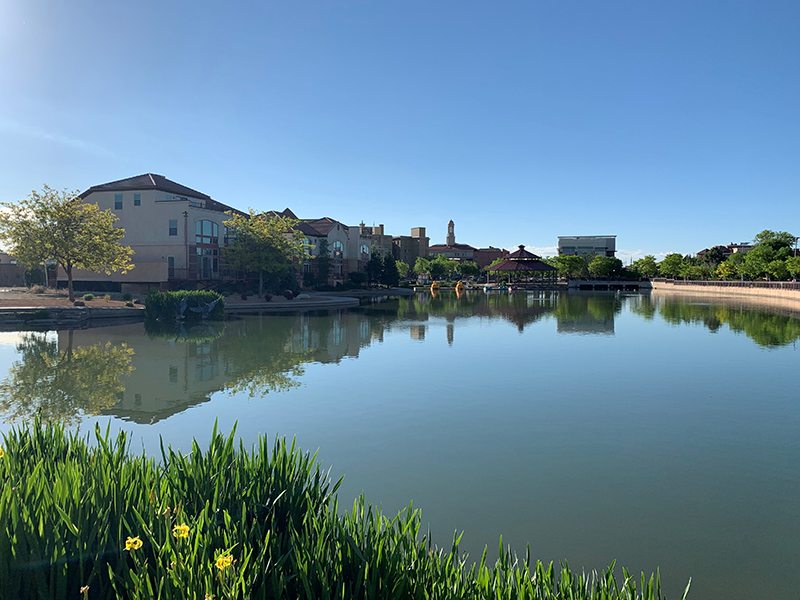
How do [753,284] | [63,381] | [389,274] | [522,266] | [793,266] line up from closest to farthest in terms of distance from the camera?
[63,381] → [793,266] → [389,274] → [753,284] → [522,266]

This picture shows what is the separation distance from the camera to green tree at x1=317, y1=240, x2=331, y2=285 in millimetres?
62344

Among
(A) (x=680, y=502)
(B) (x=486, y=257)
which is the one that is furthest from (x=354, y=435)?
(B) (x=486, y=257)

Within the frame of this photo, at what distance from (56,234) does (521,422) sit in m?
33.1

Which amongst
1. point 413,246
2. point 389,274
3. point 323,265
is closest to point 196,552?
point 323,265

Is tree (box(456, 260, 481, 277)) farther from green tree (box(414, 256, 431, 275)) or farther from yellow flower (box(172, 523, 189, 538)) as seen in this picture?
yellow flower (box(172, 523, 189, 538))

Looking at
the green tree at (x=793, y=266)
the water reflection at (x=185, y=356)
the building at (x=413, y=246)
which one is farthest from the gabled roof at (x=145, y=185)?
the building at (x=413, y=246)

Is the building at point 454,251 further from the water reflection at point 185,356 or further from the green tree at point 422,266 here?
the water reflection at point 185,356

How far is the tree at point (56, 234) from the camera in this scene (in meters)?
32.8

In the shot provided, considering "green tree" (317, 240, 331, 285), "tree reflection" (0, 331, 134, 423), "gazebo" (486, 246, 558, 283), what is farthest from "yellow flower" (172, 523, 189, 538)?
"gazebo" (486, 246, 558, 283)

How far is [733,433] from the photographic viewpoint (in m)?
9.75

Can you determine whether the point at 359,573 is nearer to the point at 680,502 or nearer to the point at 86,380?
the point at 680,502

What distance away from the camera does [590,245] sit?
14600 centimetres

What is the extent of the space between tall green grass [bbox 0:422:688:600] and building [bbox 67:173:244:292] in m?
43.1

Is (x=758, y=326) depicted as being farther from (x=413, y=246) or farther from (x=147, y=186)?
(x=413, y=246)
